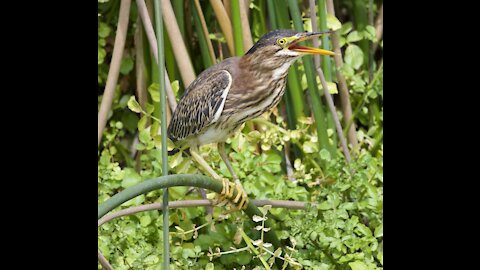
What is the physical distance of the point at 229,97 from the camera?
1.78 m

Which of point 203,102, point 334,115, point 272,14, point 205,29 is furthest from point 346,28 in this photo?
point 203,102

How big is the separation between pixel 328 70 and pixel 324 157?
0.24m

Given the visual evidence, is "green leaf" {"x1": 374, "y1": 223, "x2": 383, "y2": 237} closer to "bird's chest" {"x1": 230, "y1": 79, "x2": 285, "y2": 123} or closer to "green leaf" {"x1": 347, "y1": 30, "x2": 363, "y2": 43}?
"bird's chest" {"x1": 230, "y1": 79, "x2": 285, "y2": 123}

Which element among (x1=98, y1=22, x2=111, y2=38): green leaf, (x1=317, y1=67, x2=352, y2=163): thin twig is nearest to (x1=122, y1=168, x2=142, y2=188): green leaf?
(x1=98, y1=22, x2=111, y2=38): green leaf

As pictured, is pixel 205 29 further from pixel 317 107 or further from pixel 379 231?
pixel 379 231

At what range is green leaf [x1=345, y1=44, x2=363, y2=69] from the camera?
228 cm

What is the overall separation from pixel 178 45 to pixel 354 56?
1.93 feet

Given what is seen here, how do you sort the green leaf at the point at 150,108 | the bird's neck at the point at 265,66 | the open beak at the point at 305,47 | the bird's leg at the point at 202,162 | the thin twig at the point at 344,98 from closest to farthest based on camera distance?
the open beak at the point at 305,47
the bird's neck at the point at 265,66
the bird's leg at the point at 202,162
the green leaf at the point at 150,108
the thin twig at the point at 344,98

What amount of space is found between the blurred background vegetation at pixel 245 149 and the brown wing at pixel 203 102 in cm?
7

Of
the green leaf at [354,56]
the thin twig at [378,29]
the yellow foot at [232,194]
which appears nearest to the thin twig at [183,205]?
the yellow foot at [232,194]

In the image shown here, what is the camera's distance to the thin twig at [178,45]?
183 cm

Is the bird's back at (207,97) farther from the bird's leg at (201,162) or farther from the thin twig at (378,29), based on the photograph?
the thin twig at (378,29)

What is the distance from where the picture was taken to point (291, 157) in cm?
221
